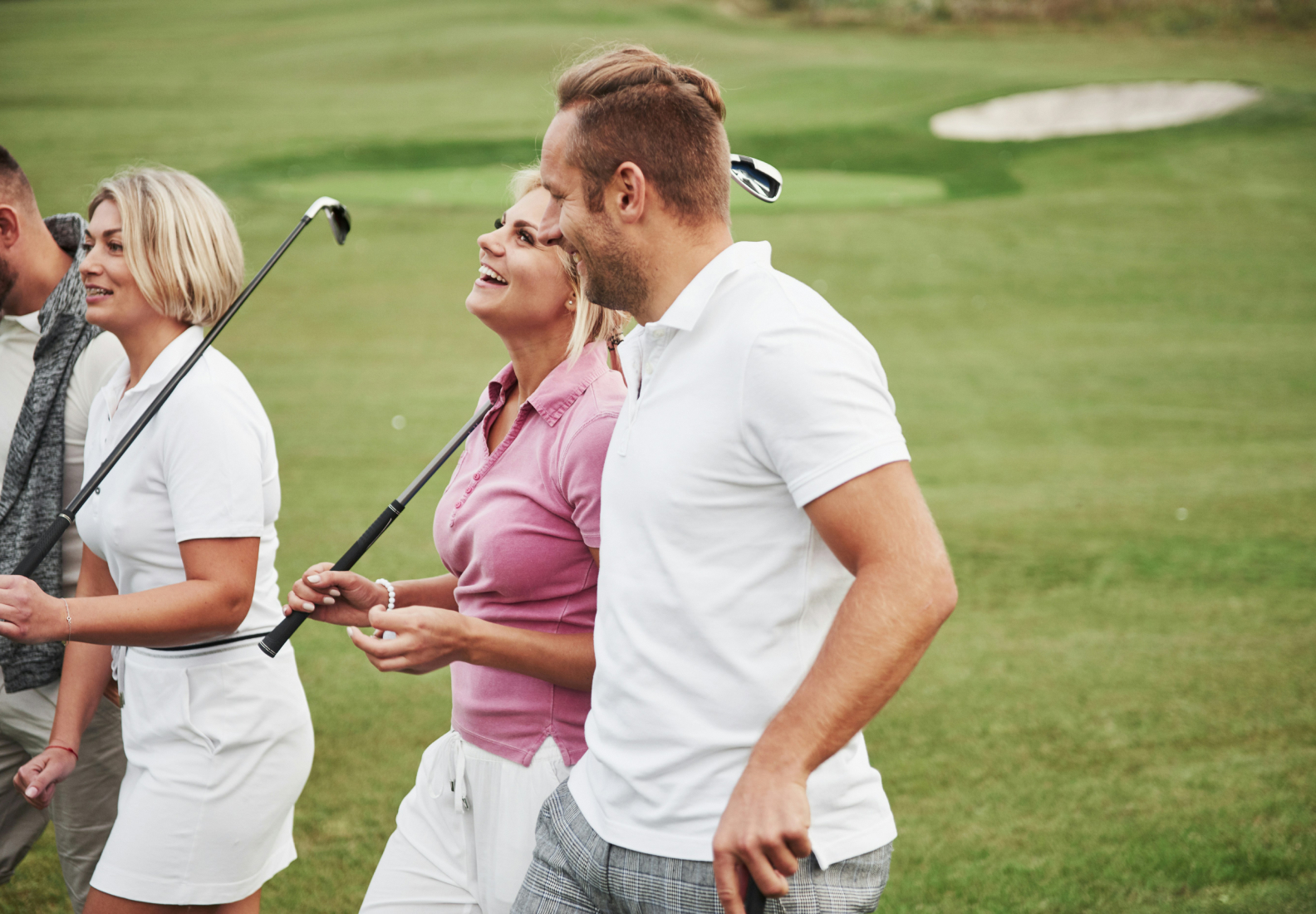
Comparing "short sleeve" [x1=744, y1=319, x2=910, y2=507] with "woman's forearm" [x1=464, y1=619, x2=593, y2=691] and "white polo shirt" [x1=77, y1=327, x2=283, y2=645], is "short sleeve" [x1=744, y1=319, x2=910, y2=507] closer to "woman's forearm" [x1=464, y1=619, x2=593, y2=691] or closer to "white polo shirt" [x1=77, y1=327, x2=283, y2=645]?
"woman's forearm" [x1=464, y1=619, x2=593, y2=691]

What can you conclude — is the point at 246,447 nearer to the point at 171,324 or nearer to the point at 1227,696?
the point at 171,324

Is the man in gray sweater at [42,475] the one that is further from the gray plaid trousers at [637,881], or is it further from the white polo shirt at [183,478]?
the gray plaid trousers at [637,881]

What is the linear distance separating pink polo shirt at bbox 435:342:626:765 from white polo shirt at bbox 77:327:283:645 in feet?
1.52

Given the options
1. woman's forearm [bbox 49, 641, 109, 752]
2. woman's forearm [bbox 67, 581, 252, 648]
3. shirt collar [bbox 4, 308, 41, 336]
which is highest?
shirt collar [bbox 4, 308, 41, 336]

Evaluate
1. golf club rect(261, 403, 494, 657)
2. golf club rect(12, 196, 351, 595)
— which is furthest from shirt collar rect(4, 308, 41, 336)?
golf club rect(261, 403, 494, 657)

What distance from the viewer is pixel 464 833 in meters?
2.15

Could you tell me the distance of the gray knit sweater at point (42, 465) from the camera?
9.01ft

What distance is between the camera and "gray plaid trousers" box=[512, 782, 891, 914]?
1.52m

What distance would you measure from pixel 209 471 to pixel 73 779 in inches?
40.8

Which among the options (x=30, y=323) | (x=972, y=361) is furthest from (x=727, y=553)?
(x=972, y=361)

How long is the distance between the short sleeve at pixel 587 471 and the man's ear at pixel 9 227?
1733mm

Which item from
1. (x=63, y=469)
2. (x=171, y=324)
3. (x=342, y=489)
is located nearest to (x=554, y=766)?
(x=171, y=324)

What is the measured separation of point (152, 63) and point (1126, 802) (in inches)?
899

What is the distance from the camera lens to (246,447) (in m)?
2.36
